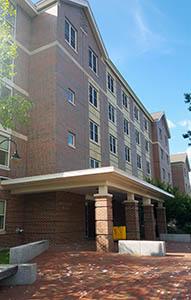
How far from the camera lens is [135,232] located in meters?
18.2

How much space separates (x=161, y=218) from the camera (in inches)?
1033

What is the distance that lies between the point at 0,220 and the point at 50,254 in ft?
15.3

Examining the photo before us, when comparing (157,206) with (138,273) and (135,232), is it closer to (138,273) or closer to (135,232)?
(135,232)

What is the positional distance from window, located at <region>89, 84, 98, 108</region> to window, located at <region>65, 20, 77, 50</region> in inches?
145

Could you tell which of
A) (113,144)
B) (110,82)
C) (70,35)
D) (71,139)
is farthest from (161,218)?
(70,35)

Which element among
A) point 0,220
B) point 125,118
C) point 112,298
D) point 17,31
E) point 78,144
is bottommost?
point 112,298

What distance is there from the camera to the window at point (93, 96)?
2561cm

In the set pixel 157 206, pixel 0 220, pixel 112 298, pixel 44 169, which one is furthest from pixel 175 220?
pixel 112 298

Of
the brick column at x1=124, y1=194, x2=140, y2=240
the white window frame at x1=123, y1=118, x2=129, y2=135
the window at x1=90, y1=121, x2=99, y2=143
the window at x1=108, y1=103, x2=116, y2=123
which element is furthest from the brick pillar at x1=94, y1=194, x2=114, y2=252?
the white window frame at x1=123, y1=118, x2=129, y2=135

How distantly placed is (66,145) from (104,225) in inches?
269

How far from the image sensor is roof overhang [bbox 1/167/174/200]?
49.3 ft

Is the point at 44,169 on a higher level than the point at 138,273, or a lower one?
higher

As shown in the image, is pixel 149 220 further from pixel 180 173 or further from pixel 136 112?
pixel 180 173

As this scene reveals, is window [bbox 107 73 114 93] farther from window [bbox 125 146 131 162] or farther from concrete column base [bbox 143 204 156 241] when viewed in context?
concrete column base [bbox 143 204 156 241]
